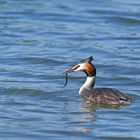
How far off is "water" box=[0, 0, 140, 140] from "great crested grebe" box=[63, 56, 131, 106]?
179 millimetres

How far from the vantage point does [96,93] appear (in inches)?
617

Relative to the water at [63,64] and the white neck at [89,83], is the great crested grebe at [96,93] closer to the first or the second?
the white neck at [89,83]

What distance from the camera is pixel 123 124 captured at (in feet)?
45.4

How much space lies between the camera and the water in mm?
13656

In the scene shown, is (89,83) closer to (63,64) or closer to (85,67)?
(85,67)

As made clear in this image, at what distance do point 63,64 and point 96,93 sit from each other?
Result: 3.19m

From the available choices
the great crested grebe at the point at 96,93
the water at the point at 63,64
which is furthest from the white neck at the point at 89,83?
the water at the point at 63,64

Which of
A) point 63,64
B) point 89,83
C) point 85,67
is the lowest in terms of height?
point 63,64

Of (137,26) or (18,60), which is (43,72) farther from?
(137,26)

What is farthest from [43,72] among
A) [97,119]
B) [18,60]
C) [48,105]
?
[97,119]

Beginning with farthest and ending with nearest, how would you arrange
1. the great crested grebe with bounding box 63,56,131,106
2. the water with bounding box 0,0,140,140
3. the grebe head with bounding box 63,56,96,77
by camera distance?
the grebe head with bounding box 63,56,96,77
the great crested grebe with bounding box 63,56,131,106
the water with bounding box 0,0,140,140

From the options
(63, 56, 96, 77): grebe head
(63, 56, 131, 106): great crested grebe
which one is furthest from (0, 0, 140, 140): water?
(63, 56, 96, 77): grebe head

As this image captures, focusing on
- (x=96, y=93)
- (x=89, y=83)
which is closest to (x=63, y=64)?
(x=89, y=83)

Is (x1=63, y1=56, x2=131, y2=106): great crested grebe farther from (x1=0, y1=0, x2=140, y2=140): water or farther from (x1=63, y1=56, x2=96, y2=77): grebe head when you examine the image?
(x1=0, y1=0, x2=140, y2=140): water
